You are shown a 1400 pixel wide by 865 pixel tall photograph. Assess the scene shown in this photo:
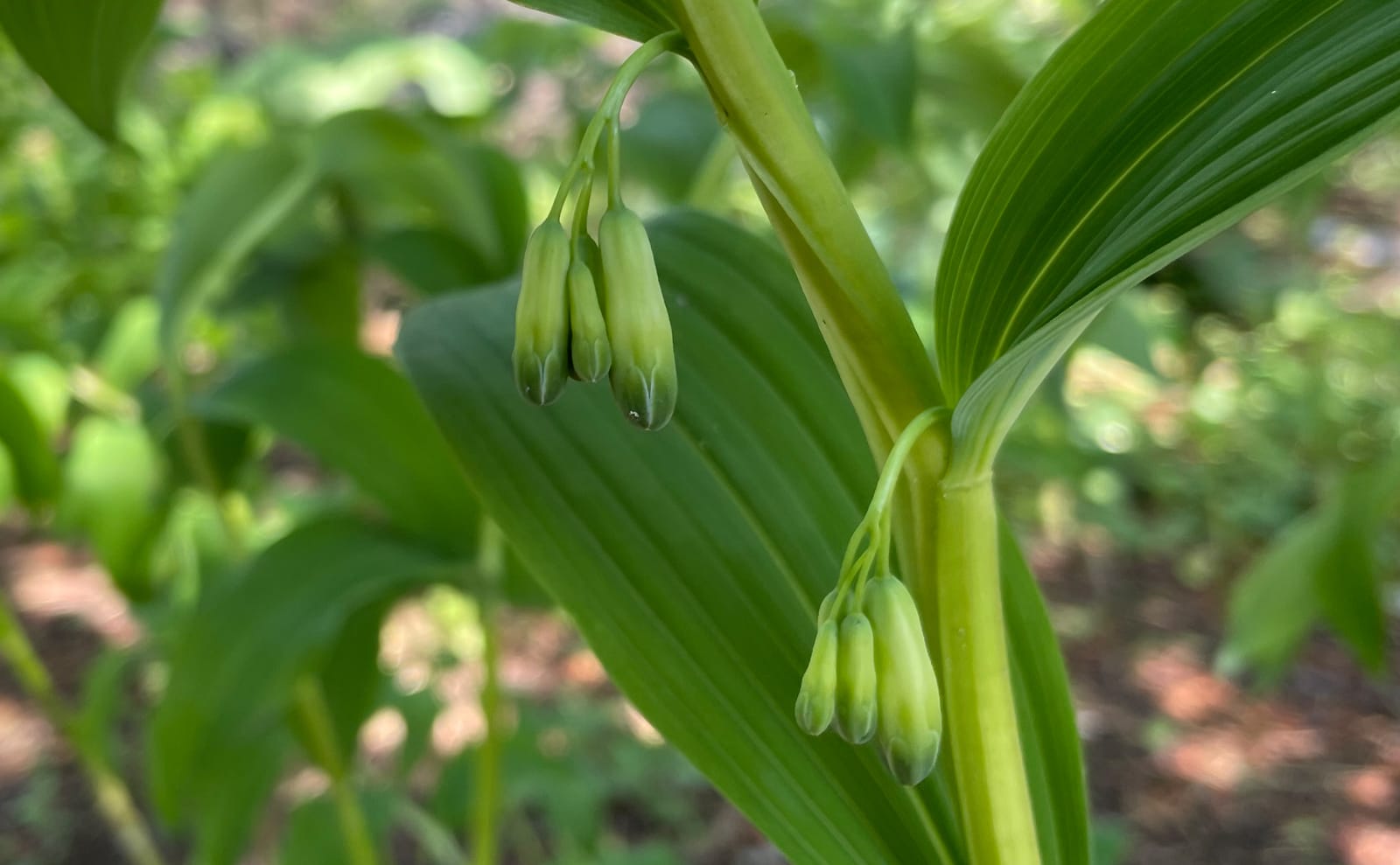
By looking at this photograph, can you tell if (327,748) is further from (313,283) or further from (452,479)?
(313,283)

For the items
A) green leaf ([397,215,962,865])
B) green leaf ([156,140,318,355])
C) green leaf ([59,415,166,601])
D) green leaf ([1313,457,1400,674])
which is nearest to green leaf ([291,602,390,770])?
green leaf ([59,415,166,601])

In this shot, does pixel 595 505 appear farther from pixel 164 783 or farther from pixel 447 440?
pixel 164 783

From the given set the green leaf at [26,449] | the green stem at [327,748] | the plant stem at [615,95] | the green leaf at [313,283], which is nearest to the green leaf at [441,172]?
the green leaf at [313,283]

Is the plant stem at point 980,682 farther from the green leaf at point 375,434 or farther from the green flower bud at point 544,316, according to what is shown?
the green leaf at point 375,434

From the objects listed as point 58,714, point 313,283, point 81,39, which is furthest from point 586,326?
point 58,714

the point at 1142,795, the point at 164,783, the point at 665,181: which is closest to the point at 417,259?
the point at 665,181

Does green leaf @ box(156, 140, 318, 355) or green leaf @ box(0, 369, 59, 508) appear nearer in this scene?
green leaf @ box(156, 140, 318, 355)

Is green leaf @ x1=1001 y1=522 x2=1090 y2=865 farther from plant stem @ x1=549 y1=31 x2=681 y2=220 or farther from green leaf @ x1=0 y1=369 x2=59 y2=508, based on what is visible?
green leaf @ x1=0 y1=369 x2=59 y2=508

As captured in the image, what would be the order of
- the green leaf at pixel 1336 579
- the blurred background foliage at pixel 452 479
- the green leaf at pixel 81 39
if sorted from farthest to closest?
the green leaf at pixel 1336 579
the blurred background foliage at pixel 452 479
the green leaf at pixel 81 39
